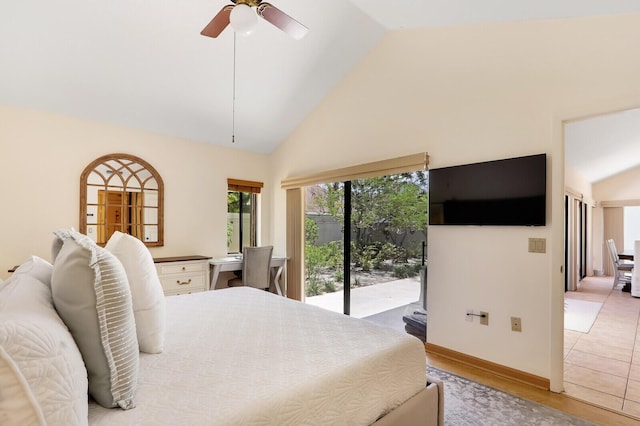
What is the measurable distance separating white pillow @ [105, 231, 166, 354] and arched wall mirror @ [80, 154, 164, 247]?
8.22 ft

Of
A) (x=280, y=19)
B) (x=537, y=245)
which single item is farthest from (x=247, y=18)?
(x=537, y=245)

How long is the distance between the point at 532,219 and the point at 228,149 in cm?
372

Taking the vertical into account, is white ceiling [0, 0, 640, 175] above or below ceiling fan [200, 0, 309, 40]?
above

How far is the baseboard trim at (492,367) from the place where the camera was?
2.31 metres

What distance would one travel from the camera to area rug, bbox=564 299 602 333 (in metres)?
3.74

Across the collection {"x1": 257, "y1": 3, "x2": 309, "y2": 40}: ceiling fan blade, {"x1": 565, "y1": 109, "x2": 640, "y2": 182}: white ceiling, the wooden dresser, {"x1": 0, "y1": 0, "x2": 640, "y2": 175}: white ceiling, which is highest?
{"x1": 0, "y1": 0, "x2": 640, "y2": 175}: white ceiling

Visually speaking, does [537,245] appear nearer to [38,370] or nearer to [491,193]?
[491,193]

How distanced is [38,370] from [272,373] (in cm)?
69

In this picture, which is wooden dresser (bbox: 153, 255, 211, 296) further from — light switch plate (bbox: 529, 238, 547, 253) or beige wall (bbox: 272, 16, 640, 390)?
light switch plate (bbox: 529, 238, 547, 253)

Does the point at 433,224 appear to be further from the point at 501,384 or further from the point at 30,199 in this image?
the point at 30,199

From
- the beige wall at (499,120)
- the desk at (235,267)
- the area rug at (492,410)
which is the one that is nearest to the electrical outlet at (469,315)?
the beige wall at (499,120)

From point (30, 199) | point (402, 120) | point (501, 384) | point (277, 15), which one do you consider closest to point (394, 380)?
point (501, 384)

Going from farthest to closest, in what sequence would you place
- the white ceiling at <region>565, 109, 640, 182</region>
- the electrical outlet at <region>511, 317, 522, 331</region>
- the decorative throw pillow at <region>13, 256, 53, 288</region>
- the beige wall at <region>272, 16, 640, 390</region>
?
the white ceiling at <region>565, 109, 640, 182</region> < the electrical outlet at <region>511, 317, 522, 331</region> < the beige wall at <region>272, 16, 640, 390</region> < the decorative throw pillow at <region>13, 256, 53, 288</region>

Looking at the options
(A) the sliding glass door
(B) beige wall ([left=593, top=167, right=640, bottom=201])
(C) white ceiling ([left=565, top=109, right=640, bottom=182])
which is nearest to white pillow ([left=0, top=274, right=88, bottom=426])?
(A) the sliding glass door
